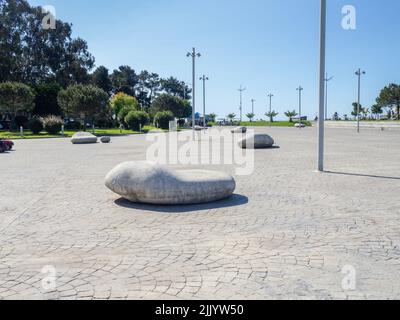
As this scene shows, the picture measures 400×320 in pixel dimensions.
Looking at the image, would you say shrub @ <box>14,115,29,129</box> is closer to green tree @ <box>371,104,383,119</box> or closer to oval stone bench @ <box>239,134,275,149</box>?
oval stone bench @ <box>239,134,275,149</box>

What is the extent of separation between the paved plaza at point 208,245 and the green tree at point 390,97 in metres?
101

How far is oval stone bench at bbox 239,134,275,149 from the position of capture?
80.1 ft

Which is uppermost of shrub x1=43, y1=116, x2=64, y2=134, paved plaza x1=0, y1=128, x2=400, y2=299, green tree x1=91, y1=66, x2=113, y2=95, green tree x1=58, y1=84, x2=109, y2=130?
green tree x1=91, y1=66, x2=113, y2=95

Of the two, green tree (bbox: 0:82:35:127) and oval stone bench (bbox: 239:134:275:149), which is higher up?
green tree (bbox: 0:82:35:127)

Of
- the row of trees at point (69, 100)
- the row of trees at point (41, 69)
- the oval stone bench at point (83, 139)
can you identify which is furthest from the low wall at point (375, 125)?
the oval stone bench at point (83, 139)

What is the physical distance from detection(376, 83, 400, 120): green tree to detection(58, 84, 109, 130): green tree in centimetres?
7782

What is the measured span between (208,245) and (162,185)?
9.27ft

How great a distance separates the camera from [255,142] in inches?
973

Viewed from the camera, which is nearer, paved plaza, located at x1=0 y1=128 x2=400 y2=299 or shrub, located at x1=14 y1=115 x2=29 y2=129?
paved plaza, located at x1=0 y1=128 x2=400 y2=299

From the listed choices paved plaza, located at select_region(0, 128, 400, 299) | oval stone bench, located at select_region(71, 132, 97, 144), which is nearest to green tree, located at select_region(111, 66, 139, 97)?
oval stone bench, located at select_region(71, 132, 97, 144)

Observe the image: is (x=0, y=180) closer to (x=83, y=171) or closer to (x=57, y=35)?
(x=83, y=171)

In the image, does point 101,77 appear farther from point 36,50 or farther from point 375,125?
point 375,125

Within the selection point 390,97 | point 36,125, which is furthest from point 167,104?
point 390,97
